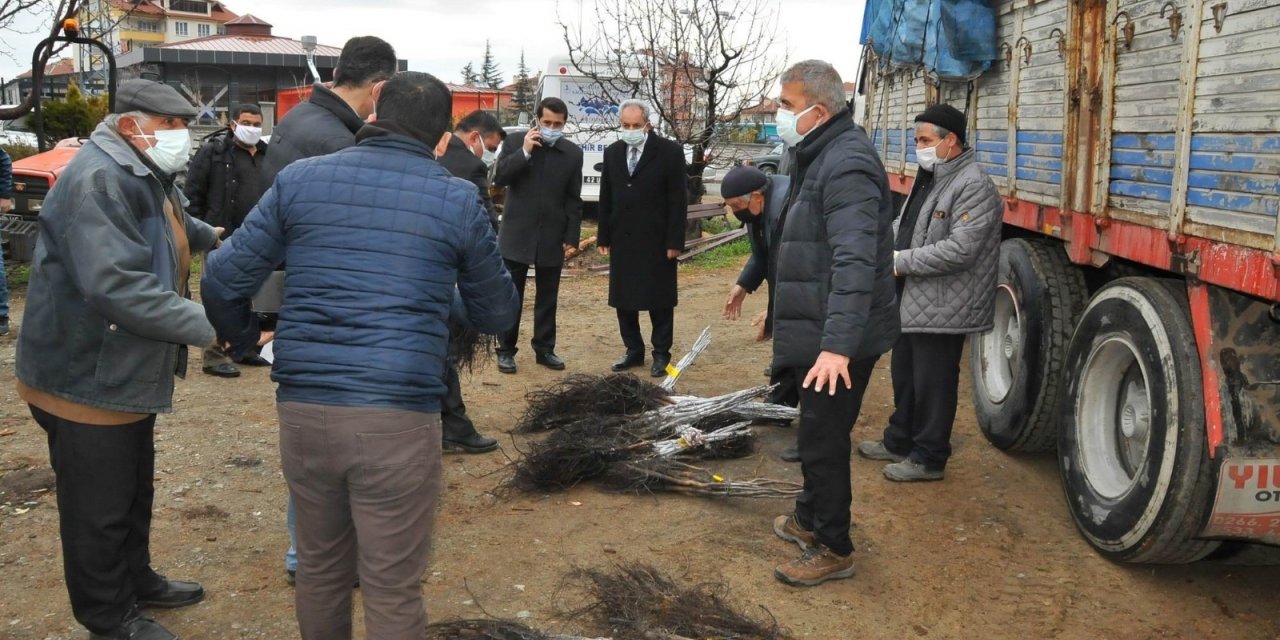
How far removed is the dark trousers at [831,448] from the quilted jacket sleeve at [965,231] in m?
1.13

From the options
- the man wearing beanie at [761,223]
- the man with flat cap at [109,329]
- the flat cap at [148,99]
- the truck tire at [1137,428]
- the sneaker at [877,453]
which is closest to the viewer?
the man with flat cap at [109,329]

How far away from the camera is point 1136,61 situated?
161 inches

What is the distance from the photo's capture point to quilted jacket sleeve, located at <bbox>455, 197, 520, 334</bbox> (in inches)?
110

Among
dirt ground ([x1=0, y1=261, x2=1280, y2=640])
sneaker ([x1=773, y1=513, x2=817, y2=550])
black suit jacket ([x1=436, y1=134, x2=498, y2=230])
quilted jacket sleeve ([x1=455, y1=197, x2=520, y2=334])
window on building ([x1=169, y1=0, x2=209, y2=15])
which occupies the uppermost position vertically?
window on building ([x1=169, y1=0, x2=209, y2=15])

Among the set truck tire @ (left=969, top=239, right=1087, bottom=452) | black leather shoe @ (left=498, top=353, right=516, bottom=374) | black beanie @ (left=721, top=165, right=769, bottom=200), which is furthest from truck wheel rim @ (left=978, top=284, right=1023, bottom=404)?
black leather shoe @ (left=498, top=353, right=516, bottom=374)

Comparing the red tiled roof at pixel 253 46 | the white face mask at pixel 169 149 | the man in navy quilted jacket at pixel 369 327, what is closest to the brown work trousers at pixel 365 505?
the man in navy quilted jacket at pixel 369 327

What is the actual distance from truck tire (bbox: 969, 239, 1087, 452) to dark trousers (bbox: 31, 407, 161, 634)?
4044mm

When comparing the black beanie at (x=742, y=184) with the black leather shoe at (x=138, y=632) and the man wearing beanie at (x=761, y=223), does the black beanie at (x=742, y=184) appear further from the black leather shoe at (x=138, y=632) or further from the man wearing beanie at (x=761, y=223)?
the black leather shoe at (x=138, y=632)

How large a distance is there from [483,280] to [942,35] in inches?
170

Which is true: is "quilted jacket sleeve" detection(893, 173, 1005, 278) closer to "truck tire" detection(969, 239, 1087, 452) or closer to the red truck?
the red truck

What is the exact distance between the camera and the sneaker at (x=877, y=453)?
5.62 m

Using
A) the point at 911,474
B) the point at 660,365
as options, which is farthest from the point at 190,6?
the point at 911,474

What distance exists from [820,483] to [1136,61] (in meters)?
2.11

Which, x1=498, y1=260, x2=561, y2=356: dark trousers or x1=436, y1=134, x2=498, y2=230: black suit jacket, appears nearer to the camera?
x1=436, y1=134, x2=498, y2=230: black suit jacket
